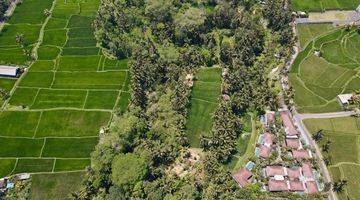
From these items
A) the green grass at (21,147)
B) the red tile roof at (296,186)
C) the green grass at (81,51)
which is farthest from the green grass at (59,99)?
the red tile roof at (296,186)

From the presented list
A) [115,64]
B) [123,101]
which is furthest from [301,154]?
[115,64]

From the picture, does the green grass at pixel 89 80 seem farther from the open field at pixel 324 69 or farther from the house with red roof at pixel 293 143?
the open field at pixel 324 69

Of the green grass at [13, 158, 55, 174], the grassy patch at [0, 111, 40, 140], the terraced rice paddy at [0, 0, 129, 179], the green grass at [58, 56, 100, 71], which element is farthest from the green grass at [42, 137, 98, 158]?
the green grass at [58, 56, 100, 71]

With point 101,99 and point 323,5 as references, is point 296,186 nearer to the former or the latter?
point 101,99

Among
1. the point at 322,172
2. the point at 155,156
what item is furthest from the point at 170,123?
the point at 322,172

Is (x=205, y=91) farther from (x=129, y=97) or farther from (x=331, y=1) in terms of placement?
(x=331, y=1)

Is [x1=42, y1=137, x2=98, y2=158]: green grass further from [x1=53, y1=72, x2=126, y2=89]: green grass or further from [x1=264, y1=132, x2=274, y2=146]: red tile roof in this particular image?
[x1=264, y1=132, x2=274, y2=146]: red tile roof
